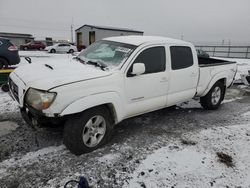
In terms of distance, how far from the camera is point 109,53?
12.9ft

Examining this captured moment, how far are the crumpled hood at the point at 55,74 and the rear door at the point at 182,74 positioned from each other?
1544mm

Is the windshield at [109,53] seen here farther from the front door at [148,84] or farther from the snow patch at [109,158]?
the snow patch at [109,158]

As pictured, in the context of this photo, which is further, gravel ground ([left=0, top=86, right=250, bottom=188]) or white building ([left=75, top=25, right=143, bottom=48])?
white building ([left=75, top=25, right=143, bottom=48])

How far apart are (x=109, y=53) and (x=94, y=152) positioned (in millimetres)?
1767

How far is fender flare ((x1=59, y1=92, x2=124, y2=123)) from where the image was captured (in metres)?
2.83

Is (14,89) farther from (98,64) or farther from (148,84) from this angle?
(148,84)

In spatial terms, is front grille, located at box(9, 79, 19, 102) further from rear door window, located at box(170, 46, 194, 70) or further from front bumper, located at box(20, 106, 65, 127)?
rear door window, located at box(170, 46, 194, 70)

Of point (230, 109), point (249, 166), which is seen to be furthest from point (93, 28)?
point (249, 166)

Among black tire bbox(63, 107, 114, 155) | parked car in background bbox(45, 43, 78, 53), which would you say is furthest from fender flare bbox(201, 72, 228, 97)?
parked car in background bbox(45, 43, 78, 53)

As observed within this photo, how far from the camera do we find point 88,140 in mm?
3318

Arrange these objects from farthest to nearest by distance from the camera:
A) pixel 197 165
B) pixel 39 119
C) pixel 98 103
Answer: pixel 197 165 < pixel 98 103 < pixel 39 119

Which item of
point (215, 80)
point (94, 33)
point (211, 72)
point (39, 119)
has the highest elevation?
point (94, 33)

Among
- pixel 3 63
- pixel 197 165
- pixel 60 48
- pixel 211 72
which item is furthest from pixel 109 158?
pixel 60 48

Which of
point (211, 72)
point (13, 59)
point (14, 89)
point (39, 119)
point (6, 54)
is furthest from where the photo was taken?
point (13, 59)
